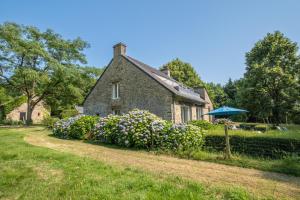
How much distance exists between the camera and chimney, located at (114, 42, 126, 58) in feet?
57.1

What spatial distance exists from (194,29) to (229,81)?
3645cm

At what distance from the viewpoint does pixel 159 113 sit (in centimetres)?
1387

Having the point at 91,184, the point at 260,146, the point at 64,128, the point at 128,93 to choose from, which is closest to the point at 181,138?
the point at 260,146

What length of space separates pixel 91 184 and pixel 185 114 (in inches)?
474

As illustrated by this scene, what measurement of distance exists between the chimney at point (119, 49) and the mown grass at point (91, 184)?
44.4ft

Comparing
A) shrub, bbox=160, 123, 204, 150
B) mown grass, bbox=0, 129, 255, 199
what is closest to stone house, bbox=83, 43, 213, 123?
shrub, bbox=160, 123, 204, 150

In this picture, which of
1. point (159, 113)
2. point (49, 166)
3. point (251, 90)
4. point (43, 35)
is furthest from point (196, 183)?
point (43, 35)

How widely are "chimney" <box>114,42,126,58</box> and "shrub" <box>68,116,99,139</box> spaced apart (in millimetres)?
7676

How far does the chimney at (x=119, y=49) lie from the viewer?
57.1ft

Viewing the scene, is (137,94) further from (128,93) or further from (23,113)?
(23,113)

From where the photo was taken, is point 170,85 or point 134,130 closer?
point 134,130

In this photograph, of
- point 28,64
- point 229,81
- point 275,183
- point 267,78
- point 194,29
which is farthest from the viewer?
point 229,81

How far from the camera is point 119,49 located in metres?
17.5

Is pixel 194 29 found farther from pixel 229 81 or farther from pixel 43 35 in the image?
pixel 229 81
